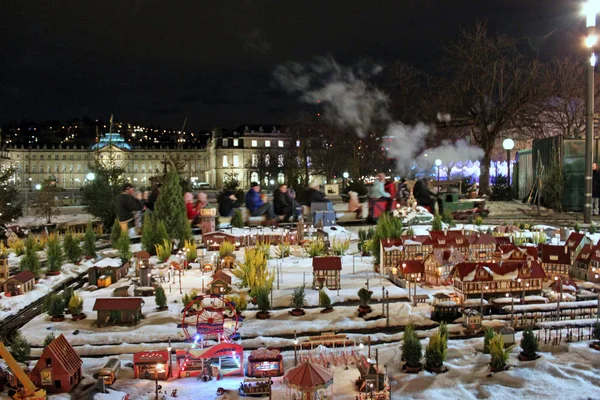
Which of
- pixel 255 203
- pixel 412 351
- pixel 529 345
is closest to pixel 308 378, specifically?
pixel 412 351

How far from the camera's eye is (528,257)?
10.7 metres

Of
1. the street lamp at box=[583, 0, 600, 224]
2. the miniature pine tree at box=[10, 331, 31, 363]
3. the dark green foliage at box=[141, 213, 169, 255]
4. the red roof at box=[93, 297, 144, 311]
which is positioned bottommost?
the miniature pine tree at box=[10, 331, 31, 363]

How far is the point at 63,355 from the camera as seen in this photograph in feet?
21.6

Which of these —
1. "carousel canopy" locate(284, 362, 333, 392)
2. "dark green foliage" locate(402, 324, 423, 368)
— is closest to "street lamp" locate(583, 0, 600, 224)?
"dark green foliage" locate(402, 324, 423, 368)

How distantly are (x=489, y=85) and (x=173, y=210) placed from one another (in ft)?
74.1

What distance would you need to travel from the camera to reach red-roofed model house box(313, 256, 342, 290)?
1077 centimetres

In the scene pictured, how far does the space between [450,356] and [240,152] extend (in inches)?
3237

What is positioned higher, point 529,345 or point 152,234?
point 152,234

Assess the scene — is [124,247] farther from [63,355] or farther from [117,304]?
[63,355]

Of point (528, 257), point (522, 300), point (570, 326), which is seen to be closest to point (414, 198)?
point (528, 257)

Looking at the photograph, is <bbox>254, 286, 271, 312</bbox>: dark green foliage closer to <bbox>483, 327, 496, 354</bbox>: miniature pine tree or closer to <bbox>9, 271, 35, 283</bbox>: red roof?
<bbox>483, 327, 496, 354</bbox>: miniature pine tree

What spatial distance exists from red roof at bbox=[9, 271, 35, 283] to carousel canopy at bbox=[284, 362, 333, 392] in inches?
316

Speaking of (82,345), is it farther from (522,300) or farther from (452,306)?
(522,300)

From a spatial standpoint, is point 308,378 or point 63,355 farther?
point 63,355
